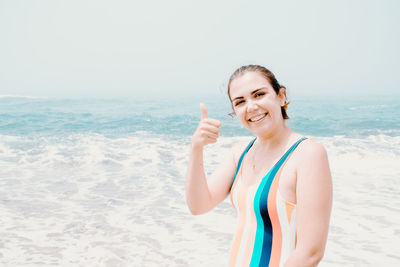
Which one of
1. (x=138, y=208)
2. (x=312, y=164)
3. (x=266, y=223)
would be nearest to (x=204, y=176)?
(x=266, y=223)

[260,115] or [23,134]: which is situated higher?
[260,115]

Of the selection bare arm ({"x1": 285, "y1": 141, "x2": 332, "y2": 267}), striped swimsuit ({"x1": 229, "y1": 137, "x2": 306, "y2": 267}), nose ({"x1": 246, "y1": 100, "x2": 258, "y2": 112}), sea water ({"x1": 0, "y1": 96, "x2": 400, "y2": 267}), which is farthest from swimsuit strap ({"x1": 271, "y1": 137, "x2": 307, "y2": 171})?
sea water ({"x1": 0, "y1": 96, "x2": 400, "y2": 267})

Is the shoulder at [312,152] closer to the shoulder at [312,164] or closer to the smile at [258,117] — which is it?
the shoulder at [312,164]

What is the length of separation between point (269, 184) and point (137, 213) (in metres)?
4.61

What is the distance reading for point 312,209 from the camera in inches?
55.9

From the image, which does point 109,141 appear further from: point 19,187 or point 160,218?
point 160,218

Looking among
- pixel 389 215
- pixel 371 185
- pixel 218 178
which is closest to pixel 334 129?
pixel 371 185

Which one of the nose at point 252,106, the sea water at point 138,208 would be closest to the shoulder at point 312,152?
the nose at point 252,106

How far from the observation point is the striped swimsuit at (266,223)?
1553mm

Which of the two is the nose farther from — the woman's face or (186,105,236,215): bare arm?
(186,105,236,215): bare arm

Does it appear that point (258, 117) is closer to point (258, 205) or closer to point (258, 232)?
point (258, 205)

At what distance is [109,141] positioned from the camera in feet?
43.7

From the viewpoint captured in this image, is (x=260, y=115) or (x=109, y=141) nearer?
(x=260, y=115)

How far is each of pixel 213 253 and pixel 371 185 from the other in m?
4.31
